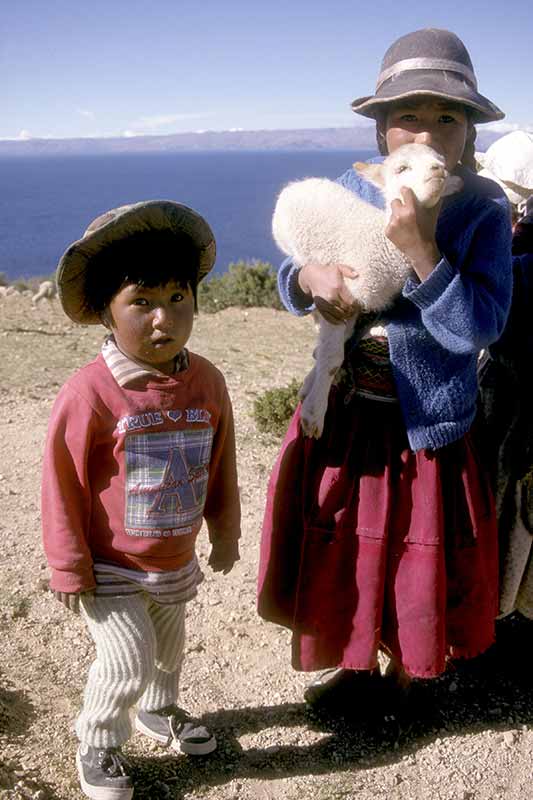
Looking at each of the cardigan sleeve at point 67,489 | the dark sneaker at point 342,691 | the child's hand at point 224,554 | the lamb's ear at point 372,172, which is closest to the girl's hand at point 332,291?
the lamb's ear at point 372,172

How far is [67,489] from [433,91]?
1382mm

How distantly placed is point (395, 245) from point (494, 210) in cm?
29

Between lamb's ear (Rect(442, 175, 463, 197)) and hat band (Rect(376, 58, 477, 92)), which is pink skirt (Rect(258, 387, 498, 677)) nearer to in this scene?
lamb's ear (Rect(442, 175, 463, 197))

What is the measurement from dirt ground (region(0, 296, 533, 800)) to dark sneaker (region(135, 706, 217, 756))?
44 millimetres

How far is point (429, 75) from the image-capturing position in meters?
2.06

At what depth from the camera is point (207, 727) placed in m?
2.69

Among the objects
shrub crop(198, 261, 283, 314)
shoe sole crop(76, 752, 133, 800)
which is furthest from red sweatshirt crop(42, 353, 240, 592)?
shrub crop(198, 261, 283, 314)

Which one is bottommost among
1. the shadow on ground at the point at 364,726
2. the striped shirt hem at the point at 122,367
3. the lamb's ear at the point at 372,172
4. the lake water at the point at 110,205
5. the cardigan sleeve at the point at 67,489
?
the lake water at the point at 110,205

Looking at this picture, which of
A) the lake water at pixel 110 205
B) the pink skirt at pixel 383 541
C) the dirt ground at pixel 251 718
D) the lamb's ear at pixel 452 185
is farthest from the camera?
the lake water at pixel 110 205

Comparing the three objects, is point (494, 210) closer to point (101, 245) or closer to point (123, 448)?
point (101, 245)

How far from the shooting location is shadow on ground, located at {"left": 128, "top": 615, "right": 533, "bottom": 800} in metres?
2.47

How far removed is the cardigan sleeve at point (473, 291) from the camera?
1936mm

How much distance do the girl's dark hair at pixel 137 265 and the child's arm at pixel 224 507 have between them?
1.87 ft

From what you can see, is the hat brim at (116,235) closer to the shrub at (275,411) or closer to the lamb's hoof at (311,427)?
the lamb's hoof at (311,427)
